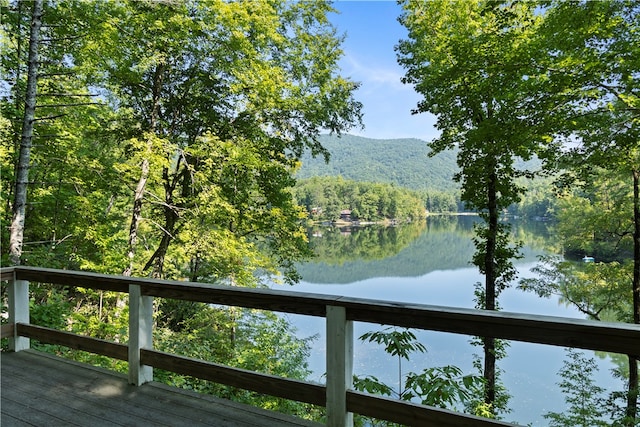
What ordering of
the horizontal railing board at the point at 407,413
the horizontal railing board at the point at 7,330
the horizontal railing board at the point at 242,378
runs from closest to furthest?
the horizontal railing board at the point at 407,413, the horizontal railing board at the point at 242,378, the horizontal railing board at the point at 7,330

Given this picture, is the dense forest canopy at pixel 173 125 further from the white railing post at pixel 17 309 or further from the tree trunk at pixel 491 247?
the tree trunk at pixel 491 247

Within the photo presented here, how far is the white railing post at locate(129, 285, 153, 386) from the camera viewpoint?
240 centimetres

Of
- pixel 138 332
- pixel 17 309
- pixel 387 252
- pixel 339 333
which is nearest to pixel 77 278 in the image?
pixel 138 332

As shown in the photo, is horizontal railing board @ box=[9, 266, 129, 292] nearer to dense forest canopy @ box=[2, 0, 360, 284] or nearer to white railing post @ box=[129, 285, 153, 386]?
white railing post @ box=[129, 285, 153, 386]

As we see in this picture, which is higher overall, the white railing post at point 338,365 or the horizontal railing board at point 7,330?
the white railing post at point 338,365

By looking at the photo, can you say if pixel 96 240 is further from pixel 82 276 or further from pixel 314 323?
pixel 314 323

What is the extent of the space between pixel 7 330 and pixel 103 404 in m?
1.60

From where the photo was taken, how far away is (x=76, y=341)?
8.96 ft

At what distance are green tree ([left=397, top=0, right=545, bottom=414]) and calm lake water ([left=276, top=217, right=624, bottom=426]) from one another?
326 centimetres

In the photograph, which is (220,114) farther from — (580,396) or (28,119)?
(580,396)

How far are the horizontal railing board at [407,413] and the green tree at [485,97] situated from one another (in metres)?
6.50

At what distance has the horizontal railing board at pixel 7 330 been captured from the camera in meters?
3.02

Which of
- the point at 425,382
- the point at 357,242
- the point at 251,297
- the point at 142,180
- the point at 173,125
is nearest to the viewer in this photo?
the point at 251,297

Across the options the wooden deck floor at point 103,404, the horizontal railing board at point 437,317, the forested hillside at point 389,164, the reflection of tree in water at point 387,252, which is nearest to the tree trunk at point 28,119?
the wooden deck floor at point 103,404
